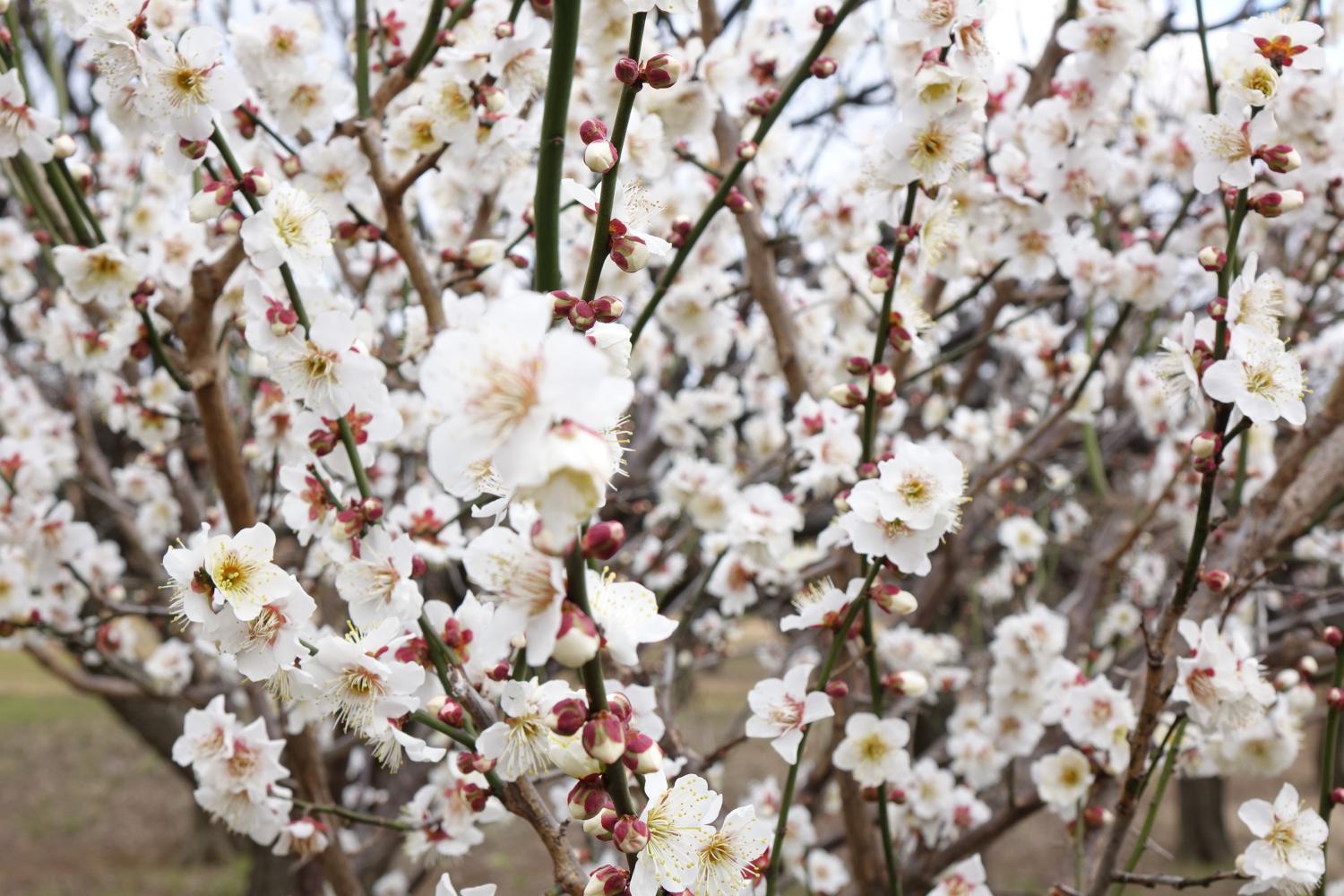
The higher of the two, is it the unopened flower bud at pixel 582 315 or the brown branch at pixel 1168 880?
the unopened flower bud at pixel 582 315

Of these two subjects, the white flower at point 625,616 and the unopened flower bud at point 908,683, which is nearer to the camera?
the white flower at point 625,616

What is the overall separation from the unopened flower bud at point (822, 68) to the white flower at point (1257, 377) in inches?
32.7

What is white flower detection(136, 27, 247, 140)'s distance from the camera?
1.49 m

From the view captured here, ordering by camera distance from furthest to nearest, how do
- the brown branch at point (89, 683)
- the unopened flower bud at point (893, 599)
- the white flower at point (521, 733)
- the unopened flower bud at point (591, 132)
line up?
the brown branch at point (89, 683) < the unopened flower bud at point (893, 599) < the white flower at point (521, 733) < the unopened flower bud at point (591, 132)

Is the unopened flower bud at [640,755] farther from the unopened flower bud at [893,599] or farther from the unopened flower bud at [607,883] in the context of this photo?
the unopened flower bud at [893,599]

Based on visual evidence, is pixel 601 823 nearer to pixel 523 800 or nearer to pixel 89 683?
pixel 523 800

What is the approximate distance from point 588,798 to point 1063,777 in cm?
197

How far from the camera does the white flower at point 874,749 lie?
6.24ft

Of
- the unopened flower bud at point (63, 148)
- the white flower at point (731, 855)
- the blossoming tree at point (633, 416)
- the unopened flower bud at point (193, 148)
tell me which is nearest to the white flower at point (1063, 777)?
the blossoming tree at point (633, 416)

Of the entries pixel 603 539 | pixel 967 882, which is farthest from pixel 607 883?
pixel 967 882

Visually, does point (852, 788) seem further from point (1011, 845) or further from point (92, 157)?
point (1011, 845)

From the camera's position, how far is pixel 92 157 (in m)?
3.89

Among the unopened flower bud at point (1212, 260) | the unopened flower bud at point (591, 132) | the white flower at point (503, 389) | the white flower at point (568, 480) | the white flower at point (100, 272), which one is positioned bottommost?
the white flower at point (568, 480)

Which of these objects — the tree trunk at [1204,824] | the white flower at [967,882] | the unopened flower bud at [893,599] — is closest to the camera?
the unopened flower bud at [893,599]
